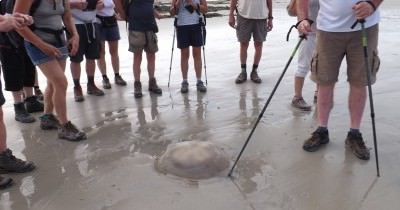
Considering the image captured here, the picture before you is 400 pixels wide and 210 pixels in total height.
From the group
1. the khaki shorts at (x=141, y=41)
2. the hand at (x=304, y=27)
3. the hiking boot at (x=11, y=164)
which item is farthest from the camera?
the khaki shorts at (x=141, y=41)

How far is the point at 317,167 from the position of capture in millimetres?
3904

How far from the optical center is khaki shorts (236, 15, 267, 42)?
22.8ft

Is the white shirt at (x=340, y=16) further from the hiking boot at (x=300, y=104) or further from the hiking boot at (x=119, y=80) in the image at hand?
the hiking boot at (x=119, y=80)

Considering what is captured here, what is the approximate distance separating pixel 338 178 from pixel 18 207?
2600 millimetres

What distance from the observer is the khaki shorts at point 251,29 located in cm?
694

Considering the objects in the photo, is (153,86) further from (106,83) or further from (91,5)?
(91,5)

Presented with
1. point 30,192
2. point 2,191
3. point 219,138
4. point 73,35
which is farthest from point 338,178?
point 73,35

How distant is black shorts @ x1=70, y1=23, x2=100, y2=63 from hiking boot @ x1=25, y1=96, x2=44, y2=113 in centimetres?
80

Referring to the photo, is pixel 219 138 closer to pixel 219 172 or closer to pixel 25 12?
pixel 219 172

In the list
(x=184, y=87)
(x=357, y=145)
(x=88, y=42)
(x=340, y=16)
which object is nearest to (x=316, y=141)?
(x=357, y=145)

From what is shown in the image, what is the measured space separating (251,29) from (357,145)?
331 cm

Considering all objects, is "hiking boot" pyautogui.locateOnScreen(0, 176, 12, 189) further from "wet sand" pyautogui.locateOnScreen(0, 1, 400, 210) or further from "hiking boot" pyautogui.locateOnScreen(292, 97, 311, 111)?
"hiking boot" pyautogui.locateOnScreen(292, 97, 311, 111)

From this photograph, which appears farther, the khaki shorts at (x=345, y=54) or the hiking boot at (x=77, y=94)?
the hiking boot at (x=77, y=94)

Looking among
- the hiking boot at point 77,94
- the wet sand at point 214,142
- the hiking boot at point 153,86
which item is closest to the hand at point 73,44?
the wet sand at point 214,142
